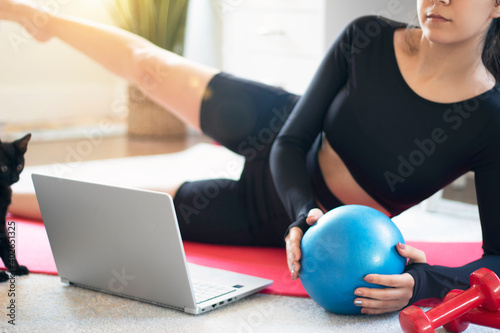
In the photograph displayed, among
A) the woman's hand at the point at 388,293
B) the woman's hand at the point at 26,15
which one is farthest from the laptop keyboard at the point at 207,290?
the woman's hand at the point at 26,15

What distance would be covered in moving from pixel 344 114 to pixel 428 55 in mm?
215

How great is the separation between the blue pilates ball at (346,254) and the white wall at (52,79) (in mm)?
2708

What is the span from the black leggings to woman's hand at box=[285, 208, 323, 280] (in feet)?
1.31

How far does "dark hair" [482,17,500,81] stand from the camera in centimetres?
127

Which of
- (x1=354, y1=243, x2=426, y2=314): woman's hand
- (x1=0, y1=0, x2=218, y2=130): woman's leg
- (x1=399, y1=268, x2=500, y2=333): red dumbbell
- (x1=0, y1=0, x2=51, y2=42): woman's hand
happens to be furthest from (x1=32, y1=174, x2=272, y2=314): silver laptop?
(x1=0, y1=0, x2=51, y2=42): woman's hand

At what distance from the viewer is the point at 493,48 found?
4.17 ft

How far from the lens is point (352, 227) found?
43.4 inches

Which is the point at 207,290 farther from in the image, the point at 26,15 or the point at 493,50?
the point at 26,15

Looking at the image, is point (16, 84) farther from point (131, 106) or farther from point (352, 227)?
point (352, 227)

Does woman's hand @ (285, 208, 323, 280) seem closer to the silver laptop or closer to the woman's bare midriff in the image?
the silver laptop

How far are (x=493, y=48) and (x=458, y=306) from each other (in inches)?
21.8

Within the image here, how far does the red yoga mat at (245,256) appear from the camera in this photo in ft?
4.61

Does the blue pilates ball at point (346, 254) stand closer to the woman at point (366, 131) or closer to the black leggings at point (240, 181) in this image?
the woman at point (366, 131)

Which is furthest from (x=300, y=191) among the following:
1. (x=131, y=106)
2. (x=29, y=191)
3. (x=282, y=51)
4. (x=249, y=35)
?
(x=131, y=106)
